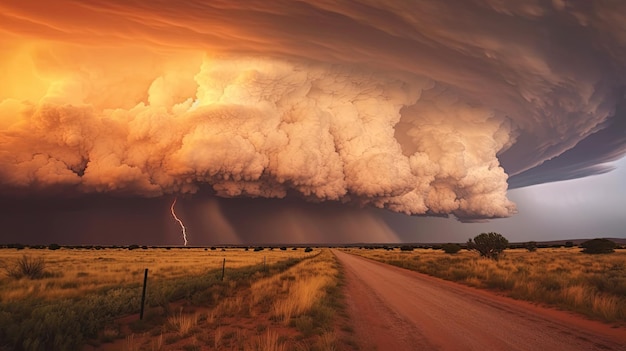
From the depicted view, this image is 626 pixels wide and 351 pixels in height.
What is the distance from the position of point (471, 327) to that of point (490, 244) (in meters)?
43.5

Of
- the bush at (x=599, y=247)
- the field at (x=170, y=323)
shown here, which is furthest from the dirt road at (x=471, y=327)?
the bush at (x=599, y=247)

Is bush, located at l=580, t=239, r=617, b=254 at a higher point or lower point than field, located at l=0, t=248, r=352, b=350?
higher

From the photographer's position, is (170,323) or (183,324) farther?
(170,323)

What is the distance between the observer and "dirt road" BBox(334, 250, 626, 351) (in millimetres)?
7586

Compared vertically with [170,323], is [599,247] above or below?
above

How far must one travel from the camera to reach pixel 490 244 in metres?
47.9

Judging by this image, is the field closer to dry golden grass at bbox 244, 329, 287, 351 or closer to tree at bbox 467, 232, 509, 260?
dry golden grass at bbox 244, 329, 287, 351

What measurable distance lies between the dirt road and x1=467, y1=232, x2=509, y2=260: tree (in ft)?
123

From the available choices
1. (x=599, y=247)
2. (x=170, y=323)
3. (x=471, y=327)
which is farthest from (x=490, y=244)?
(x=170, y=323)

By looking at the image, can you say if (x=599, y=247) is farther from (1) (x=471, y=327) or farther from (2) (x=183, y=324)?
(2) (x=183, y=324)

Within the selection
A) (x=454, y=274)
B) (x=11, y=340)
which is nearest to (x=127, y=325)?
(x=11, y=340)

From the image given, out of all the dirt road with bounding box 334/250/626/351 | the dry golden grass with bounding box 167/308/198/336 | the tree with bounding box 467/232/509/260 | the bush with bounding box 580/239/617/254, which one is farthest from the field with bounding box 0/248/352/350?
the bush with bounding box 580/239/617/254

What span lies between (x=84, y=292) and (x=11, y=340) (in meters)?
10.1

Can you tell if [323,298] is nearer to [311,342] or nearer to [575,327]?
[311,342]
